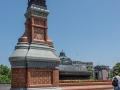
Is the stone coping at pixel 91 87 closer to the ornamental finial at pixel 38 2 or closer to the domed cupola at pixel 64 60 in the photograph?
the ornamental finial at pixel 38 2

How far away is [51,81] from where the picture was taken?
13492 millimetres

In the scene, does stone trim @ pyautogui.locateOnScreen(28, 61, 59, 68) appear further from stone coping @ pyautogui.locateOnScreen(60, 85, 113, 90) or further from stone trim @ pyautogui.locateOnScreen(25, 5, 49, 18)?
stone trim @ pyautogui.locateOnScreen(25, 5, 49, 18)

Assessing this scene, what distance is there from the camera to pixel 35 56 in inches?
506

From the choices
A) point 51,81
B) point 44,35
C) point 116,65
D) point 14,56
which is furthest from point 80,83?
point 116,65

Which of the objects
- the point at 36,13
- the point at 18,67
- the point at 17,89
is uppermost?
the point at 36,13

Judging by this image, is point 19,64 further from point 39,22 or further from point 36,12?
point 36,12

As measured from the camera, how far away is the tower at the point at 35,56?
12617 millimetres

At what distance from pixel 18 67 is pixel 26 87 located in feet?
4.52

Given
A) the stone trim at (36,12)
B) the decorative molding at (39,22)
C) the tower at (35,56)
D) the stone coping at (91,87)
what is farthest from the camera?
the stone coping at (91,87)

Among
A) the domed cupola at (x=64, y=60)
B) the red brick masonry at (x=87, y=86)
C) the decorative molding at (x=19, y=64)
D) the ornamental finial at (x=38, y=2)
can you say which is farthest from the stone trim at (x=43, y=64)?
the domed cupola at (x=64, y=60)

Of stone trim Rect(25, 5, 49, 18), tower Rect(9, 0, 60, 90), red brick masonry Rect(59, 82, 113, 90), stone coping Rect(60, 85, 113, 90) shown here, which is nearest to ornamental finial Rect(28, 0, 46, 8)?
tower Rect(9, 0, 60, 90)

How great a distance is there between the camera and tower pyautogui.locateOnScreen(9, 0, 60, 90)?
41.4 feet

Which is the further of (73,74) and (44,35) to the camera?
(73,74)

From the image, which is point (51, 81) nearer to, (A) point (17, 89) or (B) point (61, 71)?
(A) point (17, 89)
